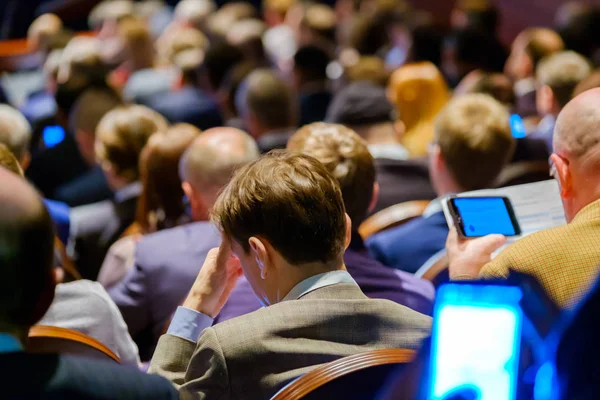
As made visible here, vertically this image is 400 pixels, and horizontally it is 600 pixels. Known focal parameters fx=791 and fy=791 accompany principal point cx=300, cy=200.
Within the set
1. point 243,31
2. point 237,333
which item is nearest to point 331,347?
point 237,333

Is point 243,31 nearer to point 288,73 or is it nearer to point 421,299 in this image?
point 288,73

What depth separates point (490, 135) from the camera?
2877mm

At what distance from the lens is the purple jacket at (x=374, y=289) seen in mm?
2139

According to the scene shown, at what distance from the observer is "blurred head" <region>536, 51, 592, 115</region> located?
4109 millimetres

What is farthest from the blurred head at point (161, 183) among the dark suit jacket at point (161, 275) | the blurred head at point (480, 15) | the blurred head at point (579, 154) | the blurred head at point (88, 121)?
the blurred head at point (480, 15)

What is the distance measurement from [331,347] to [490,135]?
1.55 metres

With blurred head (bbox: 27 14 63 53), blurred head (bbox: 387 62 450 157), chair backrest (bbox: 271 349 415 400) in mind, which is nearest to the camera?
chair backrest (bbox: 271 349 415 400)

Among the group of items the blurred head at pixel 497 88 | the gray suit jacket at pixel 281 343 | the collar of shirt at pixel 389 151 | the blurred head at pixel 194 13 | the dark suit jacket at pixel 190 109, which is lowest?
the blurred head at pixel 194 13

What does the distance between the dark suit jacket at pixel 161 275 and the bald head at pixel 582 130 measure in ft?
3.65

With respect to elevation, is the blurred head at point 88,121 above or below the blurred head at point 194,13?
above

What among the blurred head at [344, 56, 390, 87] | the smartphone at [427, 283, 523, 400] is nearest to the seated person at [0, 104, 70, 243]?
the smartphone at [427, 283, 523, 400]

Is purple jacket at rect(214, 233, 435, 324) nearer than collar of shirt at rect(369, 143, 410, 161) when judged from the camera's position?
Yes

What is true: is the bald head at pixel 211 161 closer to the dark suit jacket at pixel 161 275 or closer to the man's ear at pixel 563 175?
the dark suit jacket at pixel 161 275

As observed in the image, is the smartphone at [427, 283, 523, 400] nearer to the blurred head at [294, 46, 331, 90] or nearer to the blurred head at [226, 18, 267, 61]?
the blurred head at [294, 46, 331, 90]
